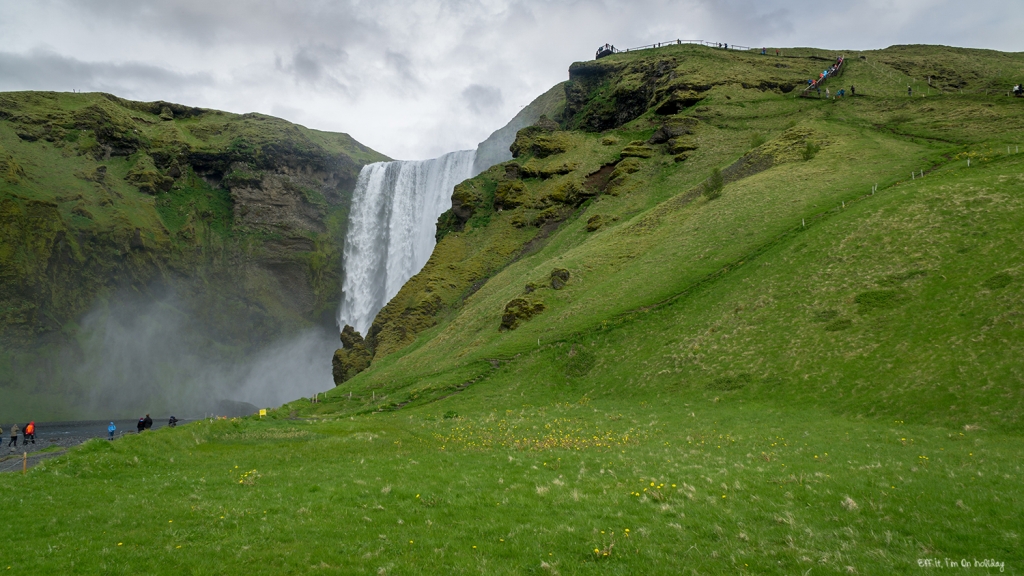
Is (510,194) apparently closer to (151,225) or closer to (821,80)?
(821,80)

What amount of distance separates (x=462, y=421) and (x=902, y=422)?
18246mm

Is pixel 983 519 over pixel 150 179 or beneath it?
beneath

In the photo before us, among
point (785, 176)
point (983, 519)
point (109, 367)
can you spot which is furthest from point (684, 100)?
point (109, 367)

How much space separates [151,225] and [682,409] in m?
103

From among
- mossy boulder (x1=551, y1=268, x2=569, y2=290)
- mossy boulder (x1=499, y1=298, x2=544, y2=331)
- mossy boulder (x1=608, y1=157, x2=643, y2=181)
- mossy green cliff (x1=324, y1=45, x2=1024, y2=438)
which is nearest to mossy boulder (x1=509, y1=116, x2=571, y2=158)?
mossy green cliff (x1=324, y1=45, x2=1024, y2=438)

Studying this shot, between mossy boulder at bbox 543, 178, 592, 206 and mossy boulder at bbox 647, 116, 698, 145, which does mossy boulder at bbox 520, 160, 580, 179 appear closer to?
mossy boulder at bbox 543, 178, 592, 206

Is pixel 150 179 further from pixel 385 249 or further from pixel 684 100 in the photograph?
pixel 684 100

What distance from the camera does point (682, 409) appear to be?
82.8ft

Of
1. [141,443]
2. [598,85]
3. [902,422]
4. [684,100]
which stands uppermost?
[598,85]

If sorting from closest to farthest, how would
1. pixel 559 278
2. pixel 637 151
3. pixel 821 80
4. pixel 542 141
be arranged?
pixel 559 278 < pixel 637 151 < pixel 821 80 < pixel 542 141

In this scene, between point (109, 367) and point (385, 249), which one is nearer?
point (109, 367)

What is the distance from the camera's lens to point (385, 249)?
323ft

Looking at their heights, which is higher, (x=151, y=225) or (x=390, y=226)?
(x=151, y=225)

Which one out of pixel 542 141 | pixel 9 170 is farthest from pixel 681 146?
pixel 9 170
